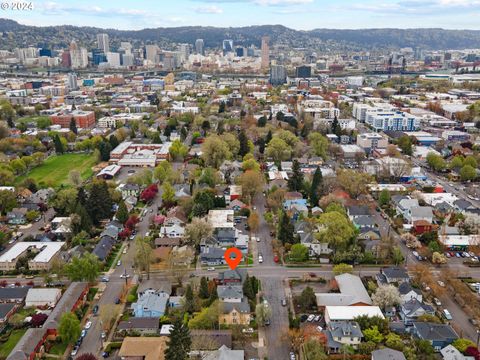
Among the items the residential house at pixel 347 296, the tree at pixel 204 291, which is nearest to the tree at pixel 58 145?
the tree at pixel 204 291

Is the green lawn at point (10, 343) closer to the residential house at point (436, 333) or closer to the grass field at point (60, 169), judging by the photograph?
the residential house at point (436, 333)

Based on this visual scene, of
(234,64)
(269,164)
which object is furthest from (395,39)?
(269,164)

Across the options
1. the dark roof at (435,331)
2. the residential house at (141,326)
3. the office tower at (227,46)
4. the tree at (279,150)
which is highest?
the office tower at (227,46)

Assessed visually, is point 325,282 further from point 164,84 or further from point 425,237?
point 164,84

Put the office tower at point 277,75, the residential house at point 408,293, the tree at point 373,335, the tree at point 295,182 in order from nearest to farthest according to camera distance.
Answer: the tree at point 373,335
the residential house at point 408,293
the tree at point 295,182
the office tower at point 277,75

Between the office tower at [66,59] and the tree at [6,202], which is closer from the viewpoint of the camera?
the tree at [6,202]

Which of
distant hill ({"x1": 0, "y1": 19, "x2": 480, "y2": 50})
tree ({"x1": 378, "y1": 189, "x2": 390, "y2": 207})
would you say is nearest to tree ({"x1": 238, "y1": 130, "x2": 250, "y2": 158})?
tree ({"x1": 378, "y1": 189, "x2": 390, "y2": 207})

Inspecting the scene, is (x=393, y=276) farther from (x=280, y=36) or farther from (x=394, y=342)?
(x=280, y=36)
